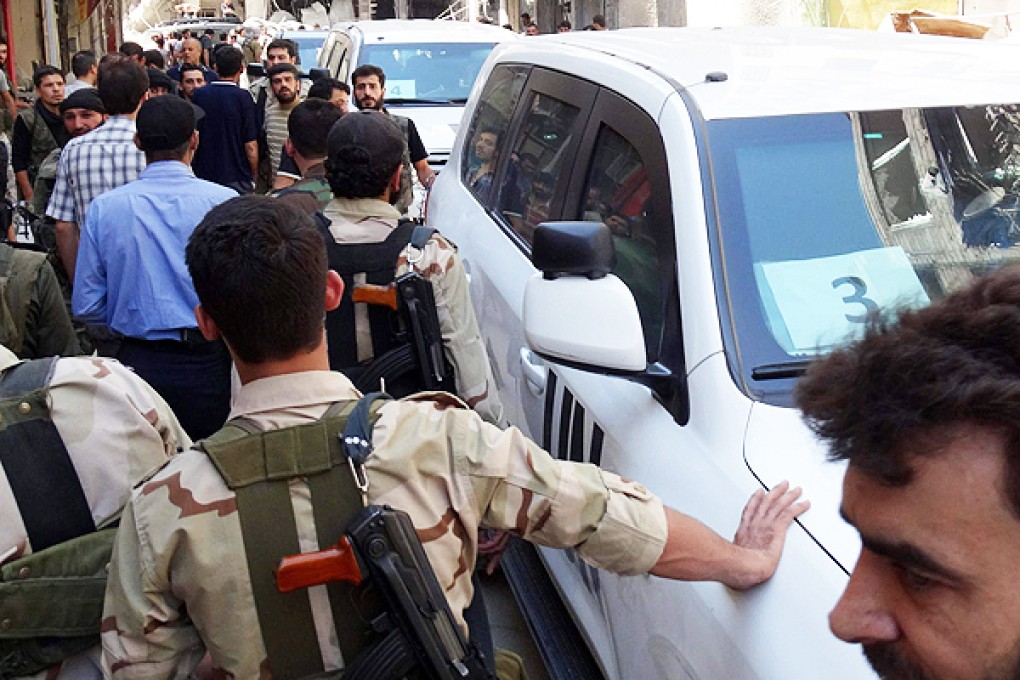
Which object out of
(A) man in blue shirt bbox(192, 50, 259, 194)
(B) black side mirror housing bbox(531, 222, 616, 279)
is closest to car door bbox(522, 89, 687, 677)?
(B) black side mirror housing bbox(531, 222, 616, 279)

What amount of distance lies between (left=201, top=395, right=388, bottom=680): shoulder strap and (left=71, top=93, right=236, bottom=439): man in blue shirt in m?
2.17

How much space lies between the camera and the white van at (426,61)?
37.3 feet

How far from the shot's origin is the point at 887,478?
121 cm

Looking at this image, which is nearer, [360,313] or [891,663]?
[891,663]

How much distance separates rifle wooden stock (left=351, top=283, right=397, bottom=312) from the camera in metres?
3.64

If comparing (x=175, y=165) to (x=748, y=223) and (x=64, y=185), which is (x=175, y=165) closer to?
(x=64, y=185)

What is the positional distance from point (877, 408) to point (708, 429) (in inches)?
50.8

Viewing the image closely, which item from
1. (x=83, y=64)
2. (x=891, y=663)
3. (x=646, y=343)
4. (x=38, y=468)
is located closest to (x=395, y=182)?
(x=646, y=343)

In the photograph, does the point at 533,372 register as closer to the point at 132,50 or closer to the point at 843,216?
the point at 843,216

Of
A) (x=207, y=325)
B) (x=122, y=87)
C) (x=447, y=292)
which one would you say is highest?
(x=122, y=87)

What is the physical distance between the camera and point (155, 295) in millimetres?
4062

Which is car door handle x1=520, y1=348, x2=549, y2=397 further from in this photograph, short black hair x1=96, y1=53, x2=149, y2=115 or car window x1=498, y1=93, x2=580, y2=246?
short black hair x1=96, y1=53, x2=149, y2=115

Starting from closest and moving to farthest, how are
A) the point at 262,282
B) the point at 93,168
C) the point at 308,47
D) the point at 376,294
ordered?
the point at 262,282
the point at 376,294
the point at 93,168
the point at 308,47

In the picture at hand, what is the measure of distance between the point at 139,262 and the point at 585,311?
77.1 inches
